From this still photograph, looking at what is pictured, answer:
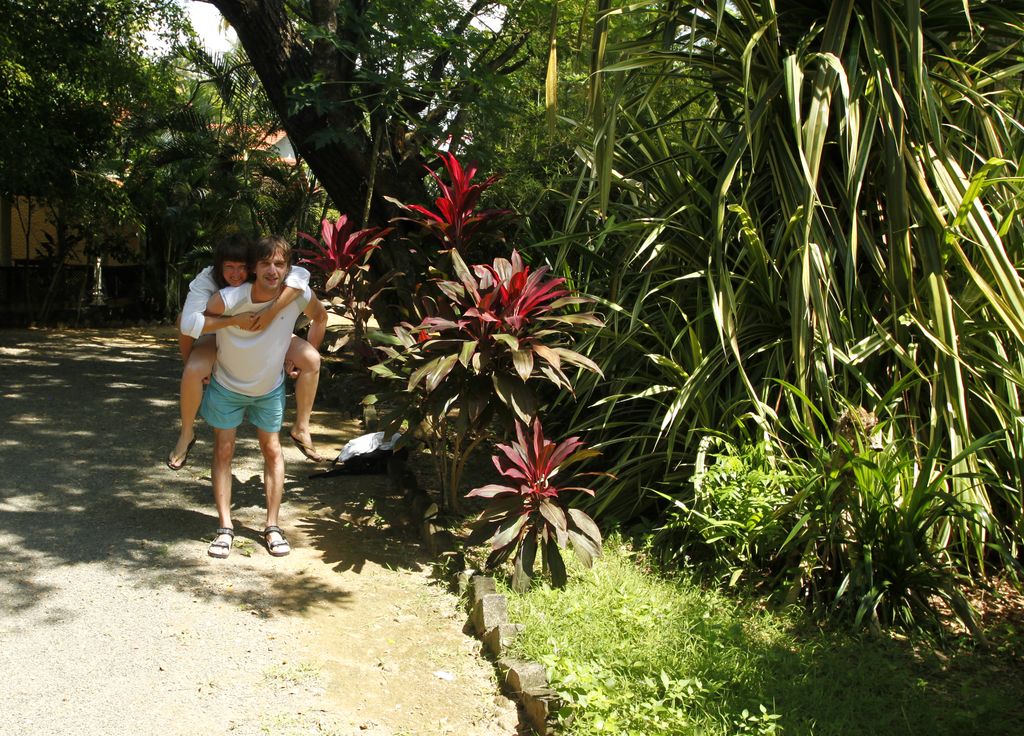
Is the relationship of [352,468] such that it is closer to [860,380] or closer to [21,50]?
[860,380]

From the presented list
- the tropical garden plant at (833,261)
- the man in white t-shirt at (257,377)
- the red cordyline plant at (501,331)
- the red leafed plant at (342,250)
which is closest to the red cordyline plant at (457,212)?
the red leafed plant at (342,250)

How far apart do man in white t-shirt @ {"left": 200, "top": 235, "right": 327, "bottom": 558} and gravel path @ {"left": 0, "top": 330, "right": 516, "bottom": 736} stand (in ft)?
0.87

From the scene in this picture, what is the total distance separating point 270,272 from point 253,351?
457 mm

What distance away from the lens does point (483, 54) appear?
908cm

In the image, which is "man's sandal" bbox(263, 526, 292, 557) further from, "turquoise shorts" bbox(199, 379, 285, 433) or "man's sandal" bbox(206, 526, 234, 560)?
"turquoise shorts" bbox(199, 379, 285, 433)

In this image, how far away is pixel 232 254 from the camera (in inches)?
214

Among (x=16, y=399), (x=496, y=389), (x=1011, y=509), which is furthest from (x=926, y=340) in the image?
(x=16, y=399)

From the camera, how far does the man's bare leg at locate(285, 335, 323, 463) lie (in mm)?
5840

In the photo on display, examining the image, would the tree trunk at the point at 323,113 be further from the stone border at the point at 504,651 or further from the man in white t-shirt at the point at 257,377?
the stone border at the point at 504,651

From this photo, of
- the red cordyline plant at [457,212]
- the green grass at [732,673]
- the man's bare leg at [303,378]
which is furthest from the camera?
the red cordyline plant at [457,212]

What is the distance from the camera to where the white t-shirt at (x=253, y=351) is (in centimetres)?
548

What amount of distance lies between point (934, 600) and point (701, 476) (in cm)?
123

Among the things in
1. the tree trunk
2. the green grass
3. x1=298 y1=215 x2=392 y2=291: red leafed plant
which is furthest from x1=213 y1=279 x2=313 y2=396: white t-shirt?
the tree trunk

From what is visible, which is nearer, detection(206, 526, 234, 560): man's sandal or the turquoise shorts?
detection(206, 526, 234, 560): man's sandal
